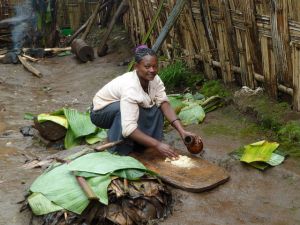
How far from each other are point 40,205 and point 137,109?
3.94ft

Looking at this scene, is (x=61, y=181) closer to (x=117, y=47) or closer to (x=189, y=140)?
(x=189, y=140)

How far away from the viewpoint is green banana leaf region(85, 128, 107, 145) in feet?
19.5

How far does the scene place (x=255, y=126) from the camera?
5.51m

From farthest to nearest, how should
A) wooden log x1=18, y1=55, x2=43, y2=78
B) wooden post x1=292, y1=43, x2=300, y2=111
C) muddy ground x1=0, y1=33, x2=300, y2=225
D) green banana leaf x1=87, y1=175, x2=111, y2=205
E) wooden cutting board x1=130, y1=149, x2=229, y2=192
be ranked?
wooden log x1=18, y1=55, x2=43, y2=78 < wooden post x1=292, y1=43, x2=300, y2=111 < wooden cutting board x1=130, y1=149, x2=229, y2=192 < muddy ground x1=0, y1=33, x2=300, y2=225 < green banana leaf x1=87, y1=175, x2=111, y2=205

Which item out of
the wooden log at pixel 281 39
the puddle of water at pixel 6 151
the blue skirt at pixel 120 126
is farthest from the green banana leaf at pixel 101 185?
the wooden log at pixel 281 39

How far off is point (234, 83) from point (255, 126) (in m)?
1.22

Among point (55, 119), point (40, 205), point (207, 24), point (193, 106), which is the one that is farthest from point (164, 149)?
point (207, 24)

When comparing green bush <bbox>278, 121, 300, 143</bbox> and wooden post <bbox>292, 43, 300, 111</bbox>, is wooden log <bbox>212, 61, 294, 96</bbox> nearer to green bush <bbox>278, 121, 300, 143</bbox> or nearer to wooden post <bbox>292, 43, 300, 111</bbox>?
wooden post <bbox>292, 43, 300, 111</bbox>

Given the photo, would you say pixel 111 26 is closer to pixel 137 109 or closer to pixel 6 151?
pixel 6 151

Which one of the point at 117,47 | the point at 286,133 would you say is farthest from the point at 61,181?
the point at 117,47

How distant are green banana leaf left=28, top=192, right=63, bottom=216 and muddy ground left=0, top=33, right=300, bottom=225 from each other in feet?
0.66

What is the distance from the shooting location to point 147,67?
4508 mm

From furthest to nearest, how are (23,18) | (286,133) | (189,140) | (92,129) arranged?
(23,18)
(92,129)
(286,133)
(189,140)

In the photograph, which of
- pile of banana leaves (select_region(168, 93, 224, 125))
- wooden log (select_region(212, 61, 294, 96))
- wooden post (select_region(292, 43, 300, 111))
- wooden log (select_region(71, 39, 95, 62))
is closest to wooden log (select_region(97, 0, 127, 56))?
wooden log (select_region(71, 39, 95, 62))
